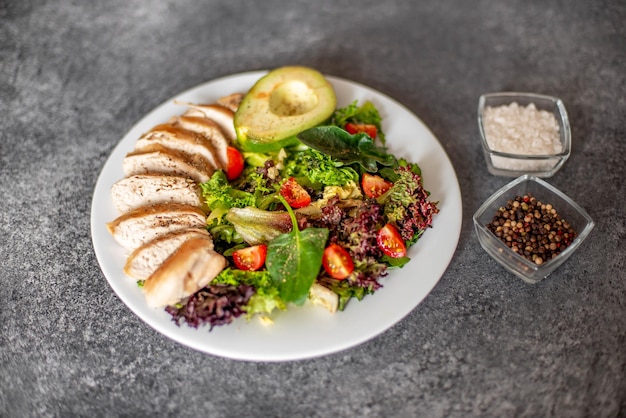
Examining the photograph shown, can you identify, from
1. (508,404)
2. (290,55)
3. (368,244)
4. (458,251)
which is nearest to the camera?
(508,404)

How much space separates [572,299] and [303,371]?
1374mm

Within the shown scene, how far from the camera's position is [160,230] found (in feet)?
9.27

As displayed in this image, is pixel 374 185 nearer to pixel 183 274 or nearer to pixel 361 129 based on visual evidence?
pixel 361 129

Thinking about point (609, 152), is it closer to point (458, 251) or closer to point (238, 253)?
point (458, 251)

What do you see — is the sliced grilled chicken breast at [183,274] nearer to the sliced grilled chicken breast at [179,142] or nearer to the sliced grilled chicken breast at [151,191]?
the sliced grilled chicken breast at [151,191]

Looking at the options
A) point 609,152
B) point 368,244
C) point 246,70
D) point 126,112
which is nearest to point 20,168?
point 126,112

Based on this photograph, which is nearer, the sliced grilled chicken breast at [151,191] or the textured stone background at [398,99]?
the textured stone background at [398,99]

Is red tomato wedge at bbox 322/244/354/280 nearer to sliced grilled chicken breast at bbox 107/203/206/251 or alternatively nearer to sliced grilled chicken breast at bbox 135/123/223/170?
sliced grilled chicken breast at bbox 107/203/206/251

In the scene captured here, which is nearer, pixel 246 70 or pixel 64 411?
pixel 64 411

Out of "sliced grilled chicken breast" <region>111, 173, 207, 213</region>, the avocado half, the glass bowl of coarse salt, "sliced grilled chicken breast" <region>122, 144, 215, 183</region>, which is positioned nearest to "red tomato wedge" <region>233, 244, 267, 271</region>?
"sliced grilled chicken breast" <region>111, 173, 207, 213</region>

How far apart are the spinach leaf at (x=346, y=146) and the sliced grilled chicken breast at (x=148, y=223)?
0.71 m

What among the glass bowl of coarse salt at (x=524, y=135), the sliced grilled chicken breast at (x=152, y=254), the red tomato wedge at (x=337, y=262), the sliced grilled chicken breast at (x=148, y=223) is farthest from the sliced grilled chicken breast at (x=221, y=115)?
the glass bowl of coarse salt at (x=524, y=135)

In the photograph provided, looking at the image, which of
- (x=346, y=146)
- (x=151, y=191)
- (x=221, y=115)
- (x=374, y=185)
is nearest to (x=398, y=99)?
(x=346, y=146)

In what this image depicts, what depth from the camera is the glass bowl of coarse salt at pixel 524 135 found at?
10.5ft
